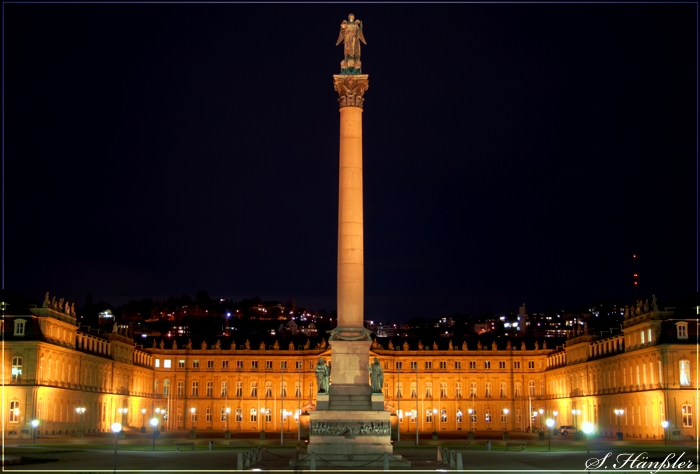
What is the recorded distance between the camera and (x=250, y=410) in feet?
569

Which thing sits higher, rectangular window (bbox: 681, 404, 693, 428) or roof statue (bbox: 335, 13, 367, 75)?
A: roof statue (bbox: 335, 13, 367, 75)

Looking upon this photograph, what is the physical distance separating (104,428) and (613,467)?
10407cm

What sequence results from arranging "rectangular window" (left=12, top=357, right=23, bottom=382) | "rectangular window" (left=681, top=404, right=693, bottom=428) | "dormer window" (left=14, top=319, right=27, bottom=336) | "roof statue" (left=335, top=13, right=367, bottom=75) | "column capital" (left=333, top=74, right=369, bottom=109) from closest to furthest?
1. "column capital" (left=333, top=74, right=369, bottom=109)
2. "roof statue" (left=335, top=13, right=367, bottom=75)
3. "rectangular window" (left=681, top=404, right=693, bottom=428)
4. "rectangular window" (left=12, top=357, right=23, bottom=382)
5. "dormer window" (left=14, top=319, right=27, bottom=336)

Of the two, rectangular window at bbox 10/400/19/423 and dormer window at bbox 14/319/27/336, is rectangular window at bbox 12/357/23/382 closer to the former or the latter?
rectangular window at bbox 10/400/19/423

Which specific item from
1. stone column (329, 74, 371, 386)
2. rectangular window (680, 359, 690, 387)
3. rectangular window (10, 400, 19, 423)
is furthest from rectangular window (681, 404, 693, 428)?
rectangular window (10, 400, 19, 423)

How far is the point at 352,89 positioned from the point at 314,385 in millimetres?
121345

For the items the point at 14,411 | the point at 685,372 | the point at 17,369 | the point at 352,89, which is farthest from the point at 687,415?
the point at 17,369

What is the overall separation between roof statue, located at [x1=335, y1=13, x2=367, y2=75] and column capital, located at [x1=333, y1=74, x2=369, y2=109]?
71cm

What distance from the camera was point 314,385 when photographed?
173 m

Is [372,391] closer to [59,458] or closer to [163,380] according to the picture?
[59,458]

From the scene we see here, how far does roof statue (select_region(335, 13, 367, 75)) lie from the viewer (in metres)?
58.3

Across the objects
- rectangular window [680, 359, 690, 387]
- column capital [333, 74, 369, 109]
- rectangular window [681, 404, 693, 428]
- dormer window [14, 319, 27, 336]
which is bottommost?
rectangular window [681, 404, 693, 428]

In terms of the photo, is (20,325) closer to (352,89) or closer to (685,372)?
(352,89)

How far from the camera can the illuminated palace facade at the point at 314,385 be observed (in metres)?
110
